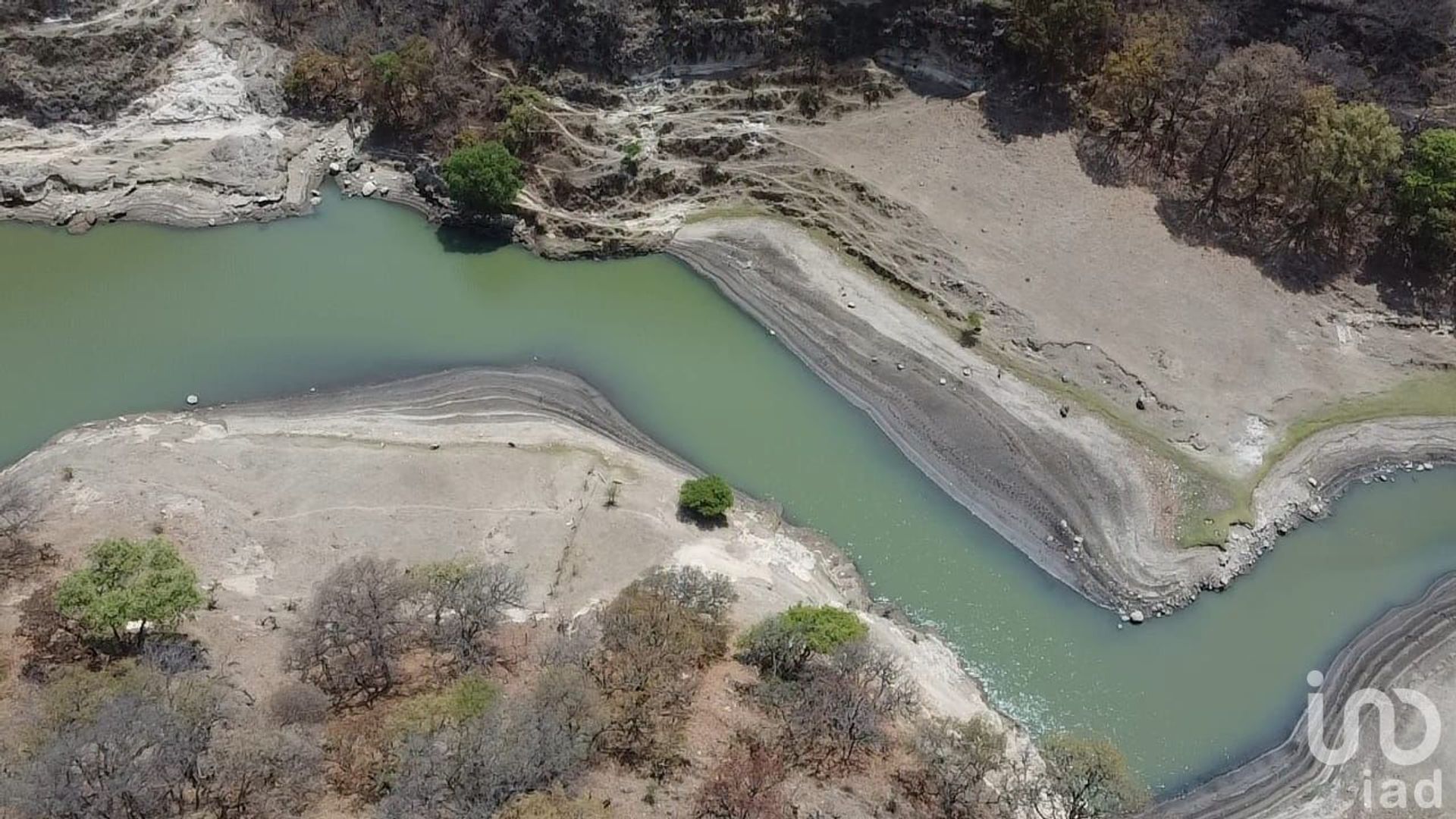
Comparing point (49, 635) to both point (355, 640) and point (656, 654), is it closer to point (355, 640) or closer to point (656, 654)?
point (355, 640)

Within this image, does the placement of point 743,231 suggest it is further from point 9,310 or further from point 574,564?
point 9,310

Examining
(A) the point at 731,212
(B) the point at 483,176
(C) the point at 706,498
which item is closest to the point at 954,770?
(C) the point at 706,498

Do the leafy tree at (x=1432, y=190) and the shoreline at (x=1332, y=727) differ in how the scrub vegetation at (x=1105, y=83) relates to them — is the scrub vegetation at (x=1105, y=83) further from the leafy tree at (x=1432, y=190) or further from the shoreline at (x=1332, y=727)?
the shoreline at (x=1332, y=727)

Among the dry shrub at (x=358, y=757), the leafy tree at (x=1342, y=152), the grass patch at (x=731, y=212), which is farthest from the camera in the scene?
the grass patch at (x=731, y=212)

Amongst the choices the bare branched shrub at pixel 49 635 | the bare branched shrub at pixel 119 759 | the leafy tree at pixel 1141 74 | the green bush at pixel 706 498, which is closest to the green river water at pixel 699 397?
the green bush at pixel 706 498

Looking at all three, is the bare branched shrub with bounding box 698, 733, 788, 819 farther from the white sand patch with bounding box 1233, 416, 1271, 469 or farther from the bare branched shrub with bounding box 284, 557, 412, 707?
the white sand patch with bounding box 1233, 416, 1271, 469
